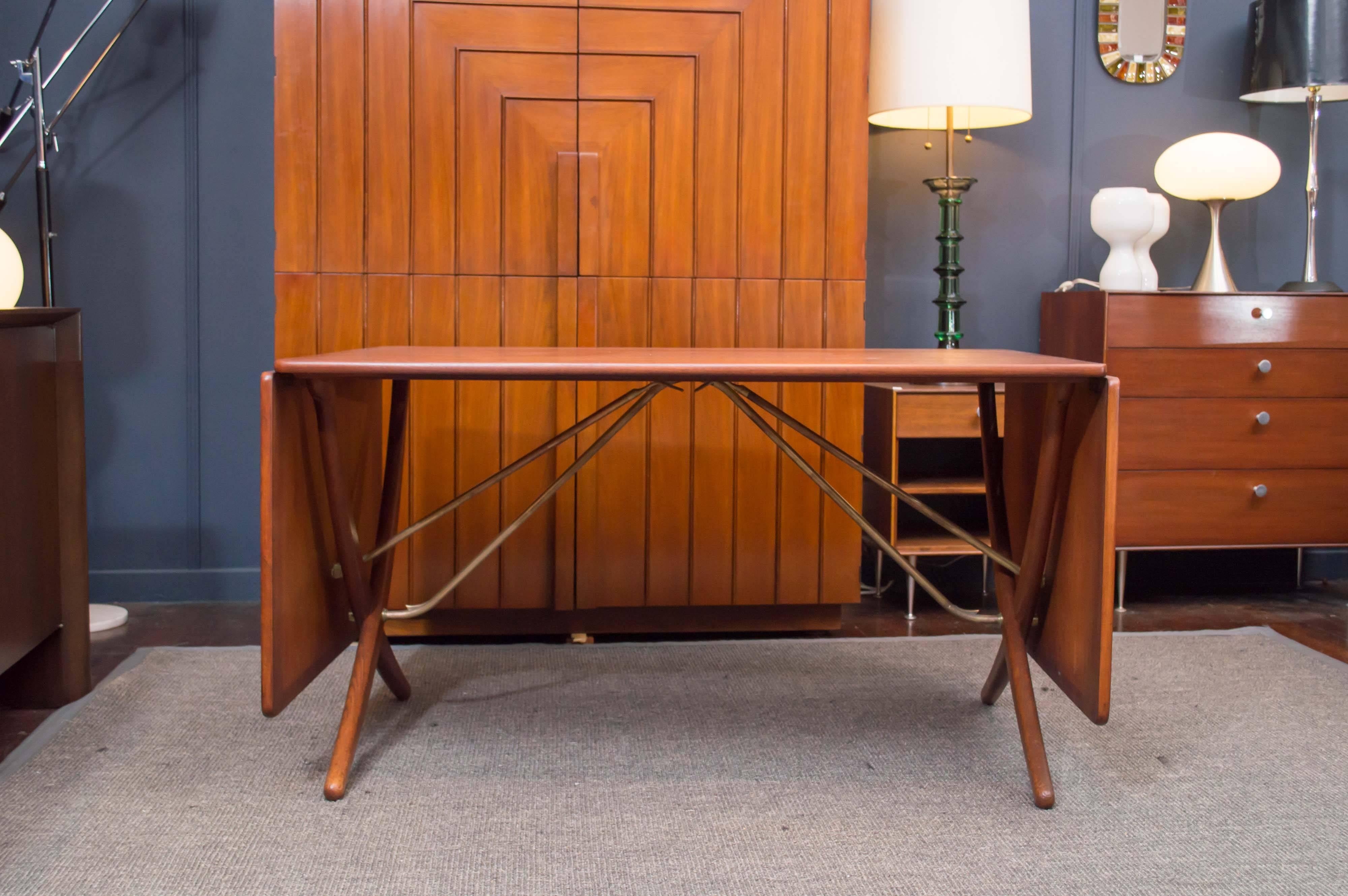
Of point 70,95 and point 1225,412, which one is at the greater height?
point 70,95

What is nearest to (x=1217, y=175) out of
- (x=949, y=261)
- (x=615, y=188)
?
(x=949, y=261)

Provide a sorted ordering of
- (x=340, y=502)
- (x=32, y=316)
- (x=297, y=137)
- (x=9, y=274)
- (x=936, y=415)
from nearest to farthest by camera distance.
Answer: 1. (x=340, y=502)
2. (x=32, y=316)
3. (x=9, y=274)
4. (x=297, y=137)
5. (x=936, y=415)

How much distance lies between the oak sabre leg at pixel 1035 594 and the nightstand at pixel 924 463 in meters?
0.98

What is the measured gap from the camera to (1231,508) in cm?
320

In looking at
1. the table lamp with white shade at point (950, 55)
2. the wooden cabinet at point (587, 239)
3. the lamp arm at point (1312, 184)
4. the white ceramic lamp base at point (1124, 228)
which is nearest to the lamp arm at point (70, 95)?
the wooden cabinet at point (587, 239)

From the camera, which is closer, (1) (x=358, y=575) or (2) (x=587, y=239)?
(1) (x=358, y=575)

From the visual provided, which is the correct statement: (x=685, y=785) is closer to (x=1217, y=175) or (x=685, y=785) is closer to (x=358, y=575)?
(x=358, y=575)

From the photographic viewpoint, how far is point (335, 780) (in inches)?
73.1

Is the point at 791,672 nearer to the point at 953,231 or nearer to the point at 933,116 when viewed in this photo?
the point at 953,231

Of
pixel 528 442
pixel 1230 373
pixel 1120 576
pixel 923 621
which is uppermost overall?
pixel 1230 373

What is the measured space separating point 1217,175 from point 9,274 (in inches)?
126

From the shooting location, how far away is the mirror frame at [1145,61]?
350 cm

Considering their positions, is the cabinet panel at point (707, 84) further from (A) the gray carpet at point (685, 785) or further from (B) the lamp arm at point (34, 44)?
(B) the lamp arm at point (34, 44)

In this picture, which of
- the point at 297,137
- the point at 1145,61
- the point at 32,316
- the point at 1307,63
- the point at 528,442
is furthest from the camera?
the point at 1145,61
